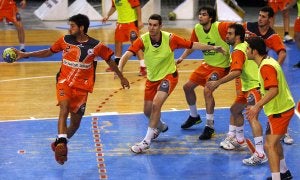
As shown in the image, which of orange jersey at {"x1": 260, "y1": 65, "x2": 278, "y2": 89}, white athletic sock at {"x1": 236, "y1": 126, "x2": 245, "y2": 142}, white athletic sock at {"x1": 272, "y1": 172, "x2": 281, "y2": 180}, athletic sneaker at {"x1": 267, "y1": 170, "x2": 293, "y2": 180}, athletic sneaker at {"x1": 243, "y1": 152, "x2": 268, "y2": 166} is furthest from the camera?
white athletic sock at {"x1": 236, "y1": 126, "x2": 245, "y2": 142}

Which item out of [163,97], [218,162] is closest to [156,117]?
[163,97]

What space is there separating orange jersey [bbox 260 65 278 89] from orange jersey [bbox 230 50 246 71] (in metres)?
1.25

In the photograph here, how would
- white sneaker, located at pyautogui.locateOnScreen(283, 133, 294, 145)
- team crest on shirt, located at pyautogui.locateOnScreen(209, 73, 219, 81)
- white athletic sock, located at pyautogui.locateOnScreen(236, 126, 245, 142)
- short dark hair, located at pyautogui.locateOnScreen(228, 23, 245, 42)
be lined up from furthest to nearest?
team crest on shirt, located at pyautogui.locateOnScreen(209, 73, 219, 81)
white sneaker, located at pyautogui.locateOnScreen(283, 133, 294, 145)
white athletic sock, located at pyautogui.locateOnScreen(236, 126, 245, 142)
short dark hair, located at pyautogui.locateOnScreen(228, 23, 245, 42)

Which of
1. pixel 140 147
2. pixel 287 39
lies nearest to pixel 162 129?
pixel 140 147

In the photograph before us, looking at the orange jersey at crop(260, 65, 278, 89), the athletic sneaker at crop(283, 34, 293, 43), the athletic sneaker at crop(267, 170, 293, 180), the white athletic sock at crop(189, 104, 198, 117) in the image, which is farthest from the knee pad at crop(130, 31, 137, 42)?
the orange jersey at crop(260, 65, 278, 89)

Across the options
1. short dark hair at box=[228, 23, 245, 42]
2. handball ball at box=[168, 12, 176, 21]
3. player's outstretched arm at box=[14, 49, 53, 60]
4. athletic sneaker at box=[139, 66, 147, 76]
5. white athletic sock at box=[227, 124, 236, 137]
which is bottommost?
handball ball at box=[168, 12, 176, 21]

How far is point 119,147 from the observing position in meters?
9.95

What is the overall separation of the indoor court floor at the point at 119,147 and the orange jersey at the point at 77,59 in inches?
44.8

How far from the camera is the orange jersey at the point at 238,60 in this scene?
9.20m

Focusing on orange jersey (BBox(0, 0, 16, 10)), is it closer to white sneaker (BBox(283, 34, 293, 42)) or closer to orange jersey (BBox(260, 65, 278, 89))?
white sneaker (BBox(283, 34, 293, 42))

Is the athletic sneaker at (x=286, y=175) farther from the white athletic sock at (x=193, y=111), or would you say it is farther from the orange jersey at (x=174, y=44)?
the white athletic sock at (x=193, y=111)

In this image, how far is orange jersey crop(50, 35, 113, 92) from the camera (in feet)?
29.9

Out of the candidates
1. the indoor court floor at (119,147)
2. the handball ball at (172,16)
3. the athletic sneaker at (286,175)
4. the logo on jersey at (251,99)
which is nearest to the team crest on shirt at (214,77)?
the indoor court floor at (119,147)

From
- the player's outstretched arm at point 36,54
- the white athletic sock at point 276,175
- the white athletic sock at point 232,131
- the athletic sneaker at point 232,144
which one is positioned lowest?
the athletic sneaker at point 232,144
